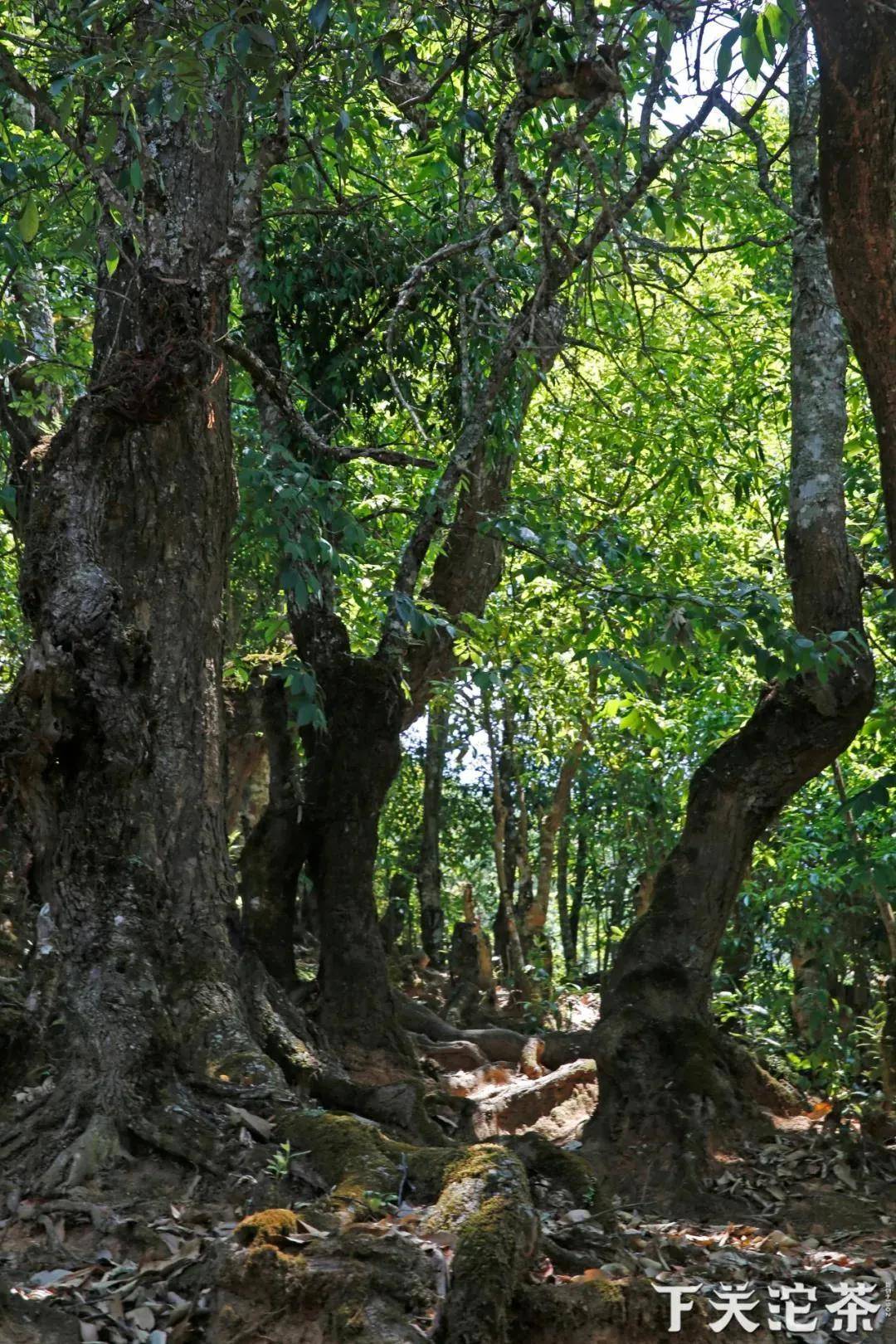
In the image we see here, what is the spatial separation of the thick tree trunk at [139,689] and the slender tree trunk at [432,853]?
12007 millimetres

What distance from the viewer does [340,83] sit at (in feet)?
22.4

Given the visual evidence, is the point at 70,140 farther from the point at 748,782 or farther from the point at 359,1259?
the point at 748,782

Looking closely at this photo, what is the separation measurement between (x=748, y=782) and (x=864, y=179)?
4.27 meters

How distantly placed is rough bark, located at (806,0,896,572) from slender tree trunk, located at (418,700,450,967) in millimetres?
14255

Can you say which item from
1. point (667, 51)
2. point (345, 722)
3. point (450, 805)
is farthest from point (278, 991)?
point (450, 805)

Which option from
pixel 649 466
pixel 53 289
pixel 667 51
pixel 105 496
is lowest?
pixel 105 496

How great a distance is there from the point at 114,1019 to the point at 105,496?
227cm

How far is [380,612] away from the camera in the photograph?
9836 mm

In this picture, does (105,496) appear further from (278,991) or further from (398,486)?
(398,486)

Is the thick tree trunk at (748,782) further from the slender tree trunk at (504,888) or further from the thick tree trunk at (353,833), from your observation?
the slender tree trunk at (504,888)

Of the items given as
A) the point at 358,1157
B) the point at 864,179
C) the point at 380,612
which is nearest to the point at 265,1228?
the point at 358,1157

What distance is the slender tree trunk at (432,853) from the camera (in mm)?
18672

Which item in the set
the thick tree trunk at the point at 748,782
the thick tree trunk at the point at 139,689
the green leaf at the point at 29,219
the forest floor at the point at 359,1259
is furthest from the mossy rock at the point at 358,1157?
the green leaf at the point at 29,219

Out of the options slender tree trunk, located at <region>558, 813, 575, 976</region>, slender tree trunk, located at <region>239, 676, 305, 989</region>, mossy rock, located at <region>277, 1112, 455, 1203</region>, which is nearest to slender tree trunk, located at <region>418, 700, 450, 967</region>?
slender tree trunk, located at <region>558, 813, 575, 976</region>
